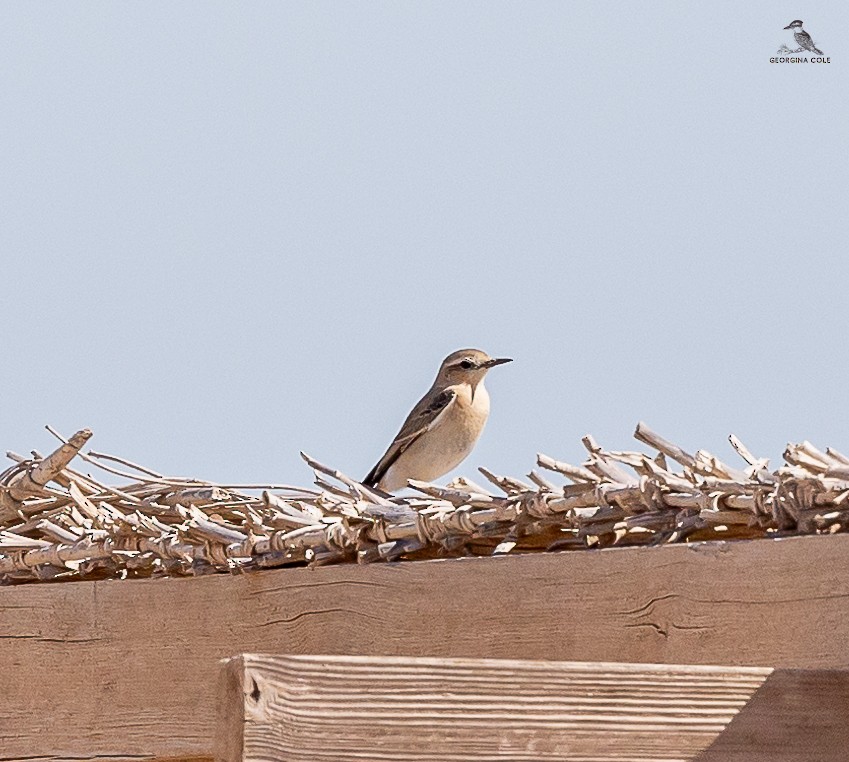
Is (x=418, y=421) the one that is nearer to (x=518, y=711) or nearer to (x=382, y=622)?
(x=382, y=622)

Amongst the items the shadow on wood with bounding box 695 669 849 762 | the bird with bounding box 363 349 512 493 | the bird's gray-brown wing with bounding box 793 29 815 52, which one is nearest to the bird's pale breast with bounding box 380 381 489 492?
the bird with bounding box 363 349 512 493

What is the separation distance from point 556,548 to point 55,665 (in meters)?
1.13

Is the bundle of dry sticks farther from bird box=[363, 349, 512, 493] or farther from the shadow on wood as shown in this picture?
bird box=[363, 349, 512, 493]

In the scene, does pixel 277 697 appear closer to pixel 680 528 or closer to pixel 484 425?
pixel 680 528

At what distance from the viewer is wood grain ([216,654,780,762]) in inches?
58.6

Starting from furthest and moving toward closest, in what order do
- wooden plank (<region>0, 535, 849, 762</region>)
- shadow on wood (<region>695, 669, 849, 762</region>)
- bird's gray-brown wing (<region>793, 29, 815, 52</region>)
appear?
bird's gray-brown wing (<region>793, 29, 815, 52</region>) < wooden plank (<region>0, 535, 849, 762</region>) < shadow on wood (<region>695, 669, 849, 762</region>)

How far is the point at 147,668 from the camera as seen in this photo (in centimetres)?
280

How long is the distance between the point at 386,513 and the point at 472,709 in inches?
43.4

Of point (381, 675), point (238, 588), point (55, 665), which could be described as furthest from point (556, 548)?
point (55, 665)

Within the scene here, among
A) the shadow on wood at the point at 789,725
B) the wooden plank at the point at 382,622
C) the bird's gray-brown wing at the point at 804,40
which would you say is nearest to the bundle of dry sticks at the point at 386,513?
the wooden plank at the point at 382,622

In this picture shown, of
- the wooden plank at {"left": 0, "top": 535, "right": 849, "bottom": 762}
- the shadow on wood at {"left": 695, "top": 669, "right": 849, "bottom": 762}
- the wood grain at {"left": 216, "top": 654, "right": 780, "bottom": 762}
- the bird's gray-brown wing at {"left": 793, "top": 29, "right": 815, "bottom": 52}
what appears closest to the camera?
the wood grain at {"left": 216, "top": 654, "right": 780, "bottom": 762}

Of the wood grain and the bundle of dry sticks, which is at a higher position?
→ the bundle of dry sticks

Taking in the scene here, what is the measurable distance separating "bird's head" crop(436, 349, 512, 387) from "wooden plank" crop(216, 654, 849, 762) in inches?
230

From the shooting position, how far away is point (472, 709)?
155cm
